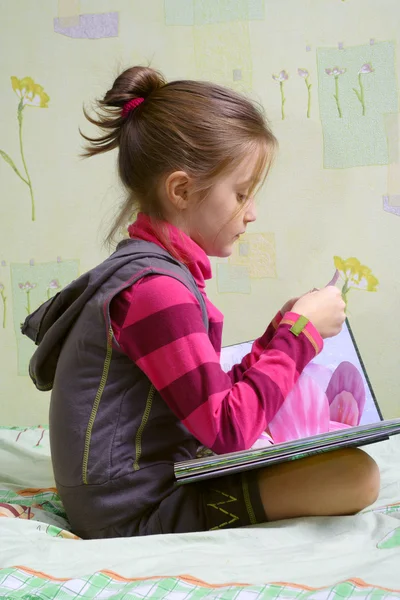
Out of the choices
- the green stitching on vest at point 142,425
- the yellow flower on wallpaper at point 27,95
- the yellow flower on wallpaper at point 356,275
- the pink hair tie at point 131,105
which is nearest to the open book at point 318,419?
the green stitching on vest at point 142,425

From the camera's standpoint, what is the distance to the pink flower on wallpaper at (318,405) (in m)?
1.00

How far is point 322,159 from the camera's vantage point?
1902mm

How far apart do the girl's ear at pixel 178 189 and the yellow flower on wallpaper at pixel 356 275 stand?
963mm

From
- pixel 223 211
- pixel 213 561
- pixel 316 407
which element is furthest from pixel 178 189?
pixel 213 561

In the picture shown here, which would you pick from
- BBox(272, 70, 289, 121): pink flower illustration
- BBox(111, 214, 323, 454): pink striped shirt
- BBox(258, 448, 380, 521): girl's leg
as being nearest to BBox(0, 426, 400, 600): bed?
BBox(258, 448, 380, 521): girl's leg

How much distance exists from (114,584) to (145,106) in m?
0.65

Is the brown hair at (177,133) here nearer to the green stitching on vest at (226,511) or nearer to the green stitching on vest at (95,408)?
the green stitching on vest at (95,408)

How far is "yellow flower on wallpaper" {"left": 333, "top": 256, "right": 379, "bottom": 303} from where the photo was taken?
1923 mm

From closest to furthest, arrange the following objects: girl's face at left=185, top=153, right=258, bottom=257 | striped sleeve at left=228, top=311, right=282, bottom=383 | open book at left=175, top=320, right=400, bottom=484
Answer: open book at left=175, top=320, right=400, bottom=484 < girl's face at left=185, top=153, right=258, bottom=257 < striped sleeve at left=228, top=311, right=282, bottom=383

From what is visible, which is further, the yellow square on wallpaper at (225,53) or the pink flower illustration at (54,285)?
the pink flower illustration at (54,285)

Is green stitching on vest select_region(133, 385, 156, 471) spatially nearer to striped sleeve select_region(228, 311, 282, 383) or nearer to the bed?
the bed

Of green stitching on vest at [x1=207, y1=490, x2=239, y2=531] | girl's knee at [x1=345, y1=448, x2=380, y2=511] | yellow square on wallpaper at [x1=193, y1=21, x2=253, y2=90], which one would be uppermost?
yellow square on wallpaper at [x1=193, y1=21, x2=253, y2=90]

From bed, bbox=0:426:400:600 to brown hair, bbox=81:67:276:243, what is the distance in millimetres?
452

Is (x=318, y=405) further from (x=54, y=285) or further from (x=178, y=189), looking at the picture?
(x=54, y=285)
